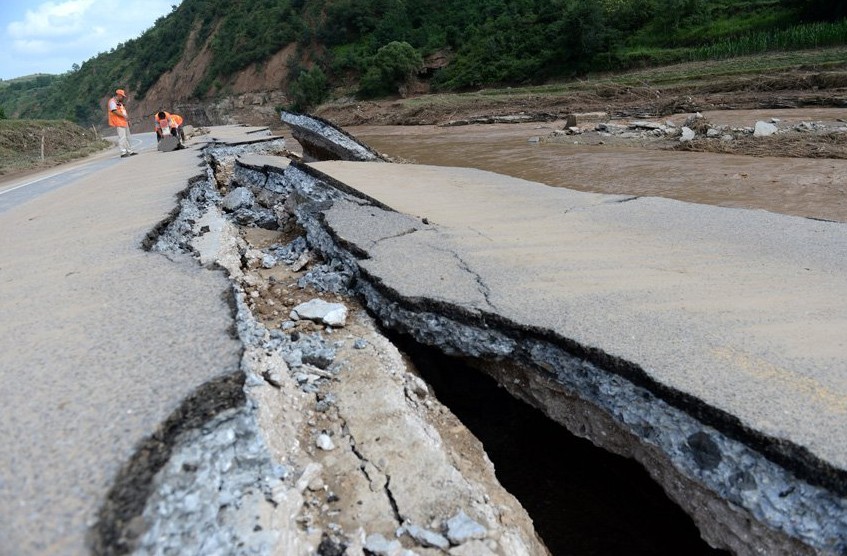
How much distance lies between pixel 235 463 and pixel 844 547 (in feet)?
6.36

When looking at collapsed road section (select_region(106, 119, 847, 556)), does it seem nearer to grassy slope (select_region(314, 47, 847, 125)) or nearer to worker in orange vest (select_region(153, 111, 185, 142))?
worker in orange vest (select_region(153, 111, 185, 142))

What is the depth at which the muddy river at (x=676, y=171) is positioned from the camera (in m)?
7.65

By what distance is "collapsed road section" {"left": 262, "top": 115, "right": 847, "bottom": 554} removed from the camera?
1.78 metres

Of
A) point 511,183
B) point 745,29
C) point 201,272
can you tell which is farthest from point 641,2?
point 201,272

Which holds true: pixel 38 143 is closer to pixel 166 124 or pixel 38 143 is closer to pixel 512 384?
pixel 166 124

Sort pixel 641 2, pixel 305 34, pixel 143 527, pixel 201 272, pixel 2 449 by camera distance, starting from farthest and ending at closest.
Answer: pixel 305 34, pixel 641 2, pixel 201 272, pixel 2 449, pixel 143 527

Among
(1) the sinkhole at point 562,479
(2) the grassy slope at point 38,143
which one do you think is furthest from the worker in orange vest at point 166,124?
(1) the sinkhole at point 562,479

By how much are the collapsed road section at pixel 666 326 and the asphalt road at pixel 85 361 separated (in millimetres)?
1203

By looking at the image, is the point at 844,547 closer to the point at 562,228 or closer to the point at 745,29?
the point at 562,228

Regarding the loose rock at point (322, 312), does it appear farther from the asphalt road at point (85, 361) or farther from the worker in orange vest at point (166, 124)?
the worker in orange vest at point (166, 124)

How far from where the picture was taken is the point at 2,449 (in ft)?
5.69

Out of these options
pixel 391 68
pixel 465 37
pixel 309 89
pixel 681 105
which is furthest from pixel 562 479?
pixel 309 89

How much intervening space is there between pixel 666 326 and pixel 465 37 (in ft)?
124

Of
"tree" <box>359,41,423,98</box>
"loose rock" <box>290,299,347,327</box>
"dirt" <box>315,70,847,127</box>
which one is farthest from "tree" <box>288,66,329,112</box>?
"loose rock" <box>290,299,347,327</box>
